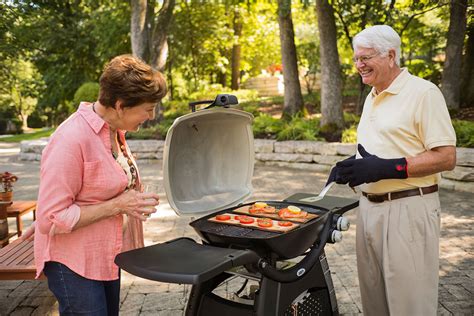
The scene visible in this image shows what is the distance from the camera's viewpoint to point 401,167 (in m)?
2.18

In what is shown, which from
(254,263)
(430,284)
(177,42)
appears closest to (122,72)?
(254,263)

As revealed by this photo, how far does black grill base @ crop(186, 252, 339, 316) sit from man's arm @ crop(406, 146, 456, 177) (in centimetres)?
Answer: 73

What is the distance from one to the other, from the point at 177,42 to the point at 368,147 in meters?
15.2

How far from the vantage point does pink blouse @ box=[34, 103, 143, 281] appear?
5.71 ft

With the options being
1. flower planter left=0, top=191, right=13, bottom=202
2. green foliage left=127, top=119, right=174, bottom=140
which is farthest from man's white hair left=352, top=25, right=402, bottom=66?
green foliage left=127, top=119, right=174, bottom=140

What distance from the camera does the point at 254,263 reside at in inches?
76.7

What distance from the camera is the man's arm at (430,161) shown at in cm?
219

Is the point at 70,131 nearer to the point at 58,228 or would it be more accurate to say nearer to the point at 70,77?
the point at 58,228

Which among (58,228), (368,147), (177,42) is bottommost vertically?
(58,228)

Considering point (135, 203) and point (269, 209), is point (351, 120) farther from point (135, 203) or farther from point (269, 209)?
point (135, 203)

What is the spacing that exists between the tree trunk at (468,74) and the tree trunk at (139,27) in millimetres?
7313

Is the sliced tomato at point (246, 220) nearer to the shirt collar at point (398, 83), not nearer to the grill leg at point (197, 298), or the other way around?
the grill leg at point (197, 298)

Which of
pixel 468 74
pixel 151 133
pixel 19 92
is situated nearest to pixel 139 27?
pixel 151 133

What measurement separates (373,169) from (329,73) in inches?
307
